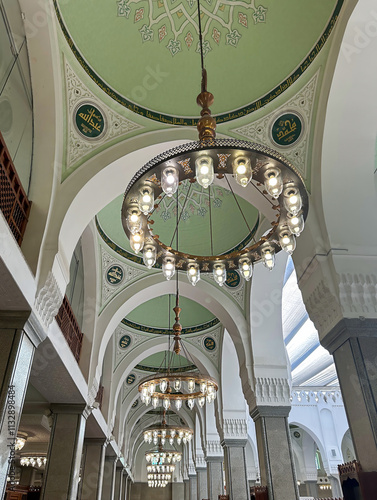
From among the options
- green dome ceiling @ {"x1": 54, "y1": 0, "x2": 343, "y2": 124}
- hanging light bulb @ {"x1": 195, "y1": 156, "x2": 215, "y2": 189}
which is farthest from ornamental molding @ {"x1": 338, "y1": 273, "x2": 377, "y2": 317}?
green dome ceiling @ {"x1": 54, "y1": 0, "x2": 343, "y2": 124}

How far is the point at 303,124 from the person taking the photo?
484cm

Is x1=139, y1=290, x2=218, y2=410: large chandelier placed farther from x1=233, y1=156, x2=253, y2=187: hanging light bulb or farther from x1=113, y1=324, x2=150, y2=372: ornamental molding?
x1=233, y1=156, x2=253, y2=187: hanging light bulb

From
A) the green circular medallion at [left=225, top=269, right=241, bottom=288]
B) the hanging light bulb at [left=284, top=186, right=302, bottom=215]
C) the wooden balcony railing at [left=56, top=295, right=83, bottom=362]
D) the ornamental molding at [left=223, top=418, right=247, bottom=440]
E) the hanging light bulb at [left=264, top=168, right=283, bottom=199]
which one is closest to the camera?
the hanging light bulb at [left=264, top=168, right=283, bottom=199]

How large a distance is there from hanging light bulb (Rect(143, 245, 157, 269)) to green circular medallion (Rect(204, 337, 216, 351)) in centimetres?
716

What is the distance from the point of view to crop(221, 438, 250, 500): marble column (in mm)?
7766

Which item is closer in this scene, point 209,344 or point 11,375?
point 11,375

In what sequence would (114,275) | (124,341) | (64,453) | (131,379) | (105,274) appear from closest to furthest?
(64,453), (105,274), (114,275), (124,341), (131,379)

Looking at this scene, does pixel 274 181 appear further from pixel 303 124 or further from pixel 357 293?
pixel 303 124

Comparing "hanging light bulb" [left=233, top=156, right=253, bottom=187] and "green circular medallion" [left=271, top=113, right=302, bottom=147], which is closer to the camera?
"hanging light bulb" [left=233, top=156, right=253, bottom=187]

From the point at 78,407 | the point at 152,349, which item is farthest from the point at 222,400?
the point at 78,407

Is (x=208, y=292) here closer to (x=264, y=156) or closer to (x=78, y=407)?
(x=78, y=407)

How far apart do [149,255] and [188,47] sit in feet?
9.56

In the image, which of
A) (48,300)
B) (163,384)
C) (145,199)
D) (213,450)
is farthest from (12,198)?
(213,450)

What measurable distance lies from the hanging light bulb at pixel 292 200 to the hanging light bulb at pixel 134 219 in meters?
1.23
